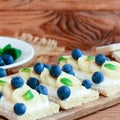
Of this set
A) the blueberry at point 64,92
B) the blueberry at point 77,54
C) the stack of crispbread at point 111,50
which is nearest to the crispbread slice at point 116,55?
the stack of crispbread at point 111,50

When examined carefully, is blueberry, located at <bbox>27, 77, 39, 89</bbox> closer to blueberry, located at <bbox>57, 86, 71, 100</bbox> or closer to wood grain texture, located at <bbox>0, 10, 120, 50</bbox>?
blueberry, located at <bbox>57, 86, 71, 100</bbox>

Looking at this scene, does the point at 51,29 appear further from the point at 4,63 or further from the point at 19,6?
the point at 4,63

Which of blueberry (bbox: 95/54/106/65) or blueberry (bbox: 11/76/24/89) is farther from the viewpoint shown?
blueberry (bbox: 95/54/106/65)

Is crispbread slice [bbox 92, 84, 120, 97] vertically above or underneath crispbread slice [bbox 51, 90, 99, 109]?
above

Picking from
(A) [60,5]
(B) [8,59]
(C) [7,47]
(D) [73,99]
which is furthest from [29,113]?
(A) [60,5]

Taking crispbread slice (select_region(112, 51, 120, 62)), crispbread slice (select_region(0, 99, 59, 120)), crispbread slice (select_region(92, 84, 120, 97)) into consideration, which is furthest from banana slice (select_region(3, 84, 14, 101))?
crispbread slice (select_region(112, 51, 120, 62))

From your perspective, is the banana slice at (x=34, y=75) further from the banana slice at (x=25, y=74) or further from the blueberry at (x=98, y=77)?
the blueberry at (x=98, y=77)
